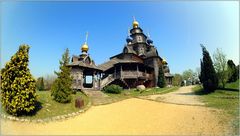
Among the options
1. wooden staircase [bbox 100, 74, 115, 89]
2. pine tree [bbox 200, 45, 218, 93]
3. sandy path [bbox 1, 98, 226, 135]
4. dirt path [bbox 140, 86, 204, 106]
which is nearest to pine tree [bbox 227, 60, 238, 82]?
pine tree [bbox 200, 45, 218, 93]

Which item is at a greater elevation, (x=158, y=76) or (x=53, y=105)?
(x=158, y=76)

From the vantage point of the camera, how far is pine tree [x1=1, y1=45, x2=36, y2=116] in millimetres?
13148

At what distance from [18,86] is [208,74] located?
20.2 metres

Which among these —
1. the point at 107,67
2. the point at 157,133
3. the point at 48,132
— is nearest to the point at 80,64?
the point at 107,67

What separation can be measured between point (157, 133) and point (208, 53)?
17.7 meters

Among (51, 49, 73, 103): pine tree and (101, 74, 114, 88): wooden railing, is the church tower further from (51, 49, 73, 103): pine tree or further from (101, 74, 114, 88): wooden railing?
(51, 49, 73, 103): pine tree

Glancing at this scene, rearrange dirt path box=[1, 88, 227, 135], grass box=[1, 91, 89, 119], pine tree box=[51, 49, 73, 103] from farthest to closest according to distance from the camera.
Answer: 1. pine tree box=[51, 49, 73, 103]
2. grass box=[1, 91, 89, 119]
3. dirt path box=[1, 88, 227, 135]

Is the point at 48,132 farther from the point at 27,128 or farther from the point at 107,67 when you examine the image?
the point at 107,67

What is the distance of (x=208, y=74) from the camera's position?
24016mm

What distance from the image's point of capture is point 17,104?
13047 millimetres

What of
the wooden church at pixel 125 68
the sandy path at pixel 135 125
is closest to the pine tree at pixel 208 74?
the sandy path at pixel 135 125

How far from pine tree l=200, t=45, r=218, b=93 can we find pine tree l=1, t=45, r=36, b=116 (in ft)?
62.8

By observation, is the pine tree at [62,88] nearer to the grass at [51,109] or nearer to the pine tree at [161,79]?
the grass at [51,109]

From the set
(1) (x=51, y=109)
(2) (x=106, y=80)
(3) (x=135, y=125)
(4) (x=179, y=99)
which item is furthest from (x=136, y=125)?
(2) (x=106, y=80)
